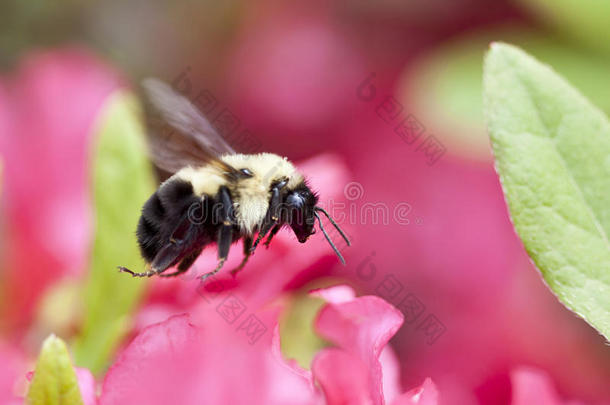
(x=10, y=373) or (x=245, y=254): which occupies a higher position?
(x=245, y=254)

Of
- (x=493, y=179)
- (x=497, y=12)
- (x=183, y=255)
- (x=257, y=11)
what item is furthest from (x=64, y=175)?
(x=497, y=12)

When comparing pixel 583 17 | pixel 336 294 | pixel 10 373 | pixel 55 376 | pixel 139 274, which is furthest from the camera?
pixel 583 17

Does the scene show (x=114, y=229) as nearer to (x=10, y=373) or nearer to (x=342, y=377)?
(x=10, y=373)

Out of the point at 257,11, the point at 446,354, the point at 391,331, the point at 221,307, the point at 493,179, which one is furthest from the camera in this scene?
the point at 257,11

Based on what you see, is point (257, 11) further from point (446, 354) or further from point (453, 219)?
point (446, 354)

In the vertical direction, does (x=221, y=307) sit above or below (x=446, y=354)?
below

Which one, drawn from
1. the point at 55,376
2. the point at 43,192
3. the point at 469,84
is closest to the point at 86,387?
the point at 55,376

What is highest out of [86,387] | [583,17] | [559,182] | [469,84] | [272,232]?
[583,17]

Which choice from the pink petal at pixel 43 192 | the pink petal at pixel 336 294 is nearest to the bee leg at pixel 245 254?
the pink petal at pixel 336 294
